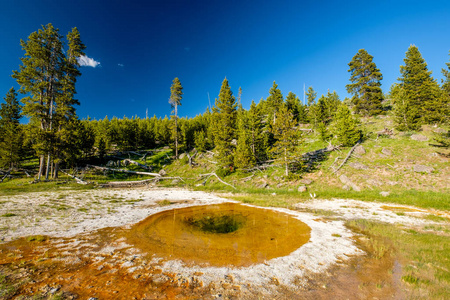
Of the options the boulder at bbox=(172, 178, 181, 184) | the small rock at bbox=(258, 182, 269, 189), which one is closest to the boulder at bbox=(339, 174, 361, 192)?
the small rock at bbox=(258, 182, 269, 189)

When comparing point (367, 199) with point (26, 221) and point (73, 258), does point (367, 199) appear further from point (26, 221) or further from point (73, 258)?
point (26, 221)

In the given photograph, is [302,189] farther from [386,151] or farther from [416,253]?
[386,151]

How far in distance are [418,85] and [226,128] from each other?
40.7 m

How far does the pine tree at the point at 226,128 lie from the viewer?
30625mm

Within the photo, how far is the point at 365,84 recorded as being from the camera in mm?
38344

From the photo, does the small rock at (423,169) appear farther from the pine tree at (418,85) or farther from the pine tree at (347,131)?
the pine tree at (418,85)

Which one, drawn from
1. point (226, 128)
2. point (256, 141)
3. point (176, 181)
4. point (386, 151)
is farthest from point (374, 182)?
point (176, 181)

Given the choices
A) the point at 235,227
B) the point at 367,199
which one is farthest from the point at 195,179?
the point at 367,199

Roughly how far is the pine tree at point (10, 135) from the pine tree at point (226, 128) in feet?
99.8

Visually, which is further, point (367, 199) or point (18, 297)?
point (367, 199)

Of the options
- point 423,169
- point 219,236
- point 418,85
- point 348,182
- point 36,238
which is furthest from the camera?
point 418,85

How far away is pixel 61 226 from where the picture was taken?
8.64 meters

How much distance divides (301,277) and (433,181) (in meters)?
22.9

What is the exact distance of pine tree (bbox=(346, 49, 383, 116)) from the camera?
38.0m
